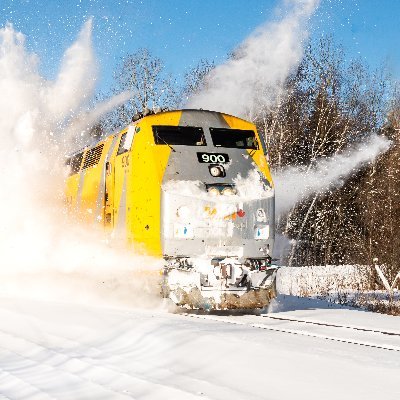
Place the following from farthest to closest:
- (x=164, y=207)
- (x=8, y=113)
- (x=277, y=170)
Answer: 1. (x=277, y=170)
2. (x=8, y=113)
3. (x=164, y=207)

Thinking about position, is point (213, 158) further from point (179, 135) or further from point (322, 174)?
point (322, 174)

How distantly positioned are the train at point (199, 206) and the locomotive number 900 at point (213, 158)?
18 millimetres

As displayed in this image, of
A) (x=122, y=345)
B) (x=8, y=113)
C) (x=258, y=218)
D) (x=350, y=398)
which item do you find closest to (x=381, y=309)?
(x=258, y=218)

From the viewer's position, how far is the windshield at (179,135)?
1041cm

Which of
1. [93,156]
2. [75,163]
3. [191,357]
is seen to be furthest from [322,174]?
[191,357]

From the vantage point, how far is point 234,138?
10969mm

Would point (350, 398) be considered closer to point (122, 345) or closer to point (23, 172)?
point (122, 345)

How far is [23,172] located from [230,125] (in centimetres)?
725

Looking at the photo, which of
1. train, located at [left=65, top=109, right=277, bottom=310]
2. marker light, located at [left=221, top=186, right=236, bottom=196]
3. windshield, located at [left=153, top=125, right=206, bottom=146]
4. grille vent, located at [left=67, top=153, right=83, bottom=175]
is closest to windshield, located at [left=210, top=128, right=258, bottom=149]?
train, located at [left=65, top=109, right=277, bottom=310]

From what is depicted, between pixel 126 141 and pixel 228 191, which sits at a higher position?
pixel 126 141

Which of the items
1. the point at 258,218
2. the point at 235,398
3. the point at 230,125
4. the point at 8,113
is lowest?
the point at 235,398

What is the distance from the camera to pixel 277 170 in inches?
1182

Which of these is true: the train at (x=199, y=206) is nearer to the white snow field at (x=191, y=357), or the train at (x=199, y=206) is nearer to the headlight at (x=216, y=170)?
the headlight at (x=216, y=170)

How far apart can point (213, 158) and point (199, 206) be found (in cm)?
97
